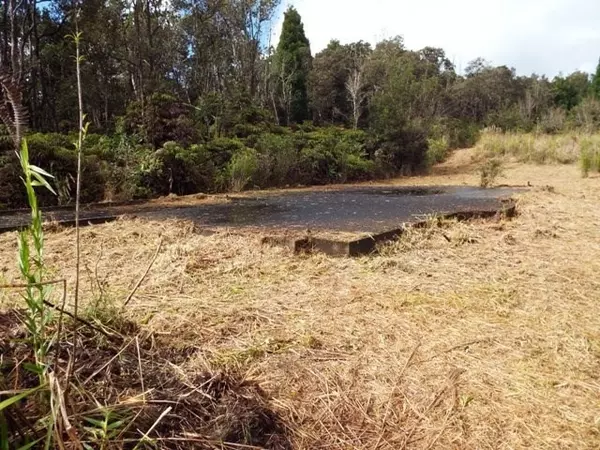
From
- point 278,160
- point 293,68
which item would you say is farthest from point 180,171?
point 293,68

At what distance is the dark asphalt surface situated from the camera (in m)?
4.56

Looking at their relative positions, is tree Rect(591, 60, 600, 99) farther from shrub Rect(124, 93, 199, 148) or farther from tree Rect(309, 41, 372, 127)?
shrub Rect(124, 93, 199, 148)

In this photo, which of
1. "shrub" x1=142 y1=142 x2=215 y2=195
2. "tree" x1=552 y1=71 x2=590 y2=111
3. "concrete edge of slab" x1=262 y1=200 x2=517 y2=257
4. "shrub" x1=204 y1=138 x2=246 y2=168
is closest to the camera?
"concrete edge of slab" x1=262 y1=200 x2=517 y2=257

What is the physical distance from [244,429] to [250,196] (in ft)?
21.0

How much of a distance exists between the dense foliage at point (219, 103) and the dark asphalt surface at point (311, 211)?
1.17m

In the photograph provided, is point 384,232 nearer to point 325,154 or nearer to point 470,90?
point 325,154

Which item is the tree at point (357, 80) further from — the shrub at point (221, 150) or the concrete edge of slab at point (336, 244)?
the concrete edge of slab at point (336, 244)

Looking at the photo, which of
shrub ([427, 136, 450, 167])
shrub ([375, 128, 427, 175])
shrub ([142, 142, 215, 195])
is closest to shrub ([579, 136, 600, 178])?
shrub ([375, 128, 427, 175])

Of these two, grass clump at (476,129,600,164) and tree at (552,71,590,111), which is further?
tree at (552,71,590,111)

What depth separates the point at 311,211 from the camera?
5535mm

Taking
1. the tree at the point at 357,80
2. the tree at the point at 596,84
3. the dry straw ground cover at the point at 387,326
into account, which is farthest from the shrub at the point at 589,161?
the tree at the point at 596,84

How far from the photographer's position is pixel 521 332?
211cm

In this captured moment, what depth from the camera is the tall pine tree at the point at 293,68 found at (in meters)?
20.1

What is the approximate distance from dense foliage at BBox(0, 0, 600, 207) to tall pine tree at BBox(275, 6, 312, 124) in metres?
0.06
